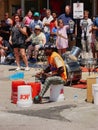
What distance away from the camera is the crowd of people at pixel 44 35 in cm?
1617

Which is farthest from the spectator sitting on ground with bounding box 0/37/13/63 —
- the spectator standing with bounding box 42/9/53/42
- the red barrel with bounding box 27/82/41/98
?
the red barrel with bounding box 27/82/41/98

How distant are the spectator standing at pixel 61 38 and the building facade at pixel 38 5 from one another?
580 centimetres

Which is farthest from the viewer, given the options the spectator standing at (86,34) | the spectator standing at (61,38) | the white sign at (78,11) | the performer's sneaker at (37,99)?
the spectator standing at (86,34)

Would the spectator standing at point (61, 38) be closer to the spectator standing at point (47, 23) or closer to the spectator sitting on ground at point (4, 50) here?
the spectator standing at point (47, 23)

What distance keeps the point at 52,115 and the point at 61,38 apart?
25.5ft

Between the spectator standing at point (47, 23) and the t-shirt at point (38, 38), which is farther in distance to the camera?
the spectator standing at point (47, 23)

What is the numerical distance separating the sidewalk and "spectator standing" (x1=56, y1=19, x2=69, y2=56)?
5.08m

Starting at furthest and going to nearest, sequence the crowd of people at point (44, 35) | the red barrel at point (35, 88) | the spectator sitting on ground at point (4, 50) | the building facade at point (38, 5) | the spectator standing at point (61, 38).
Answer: the building facade at point (38, 5) → the spectator sitting on ground at point (4, 50) → the spectator standing at point (61, 38) → the crowd of people at point (44, 35) → the red barrel at point (35, 88)

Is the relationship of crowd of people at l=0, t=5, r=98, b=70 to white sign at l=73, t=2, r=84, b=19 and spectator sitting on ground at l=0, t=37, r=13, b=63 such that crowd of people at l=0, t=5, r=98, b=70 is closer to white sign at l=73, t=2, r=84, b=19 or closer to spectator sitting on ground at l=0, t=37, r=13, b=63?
spectator sitting on ground at l=0, t=37, r=13, b=63

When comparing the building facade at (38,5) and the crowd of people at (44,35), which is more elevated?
the building facade at (38,5)

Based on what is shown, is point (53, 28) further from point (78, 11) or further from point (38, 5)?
point (38, 5)

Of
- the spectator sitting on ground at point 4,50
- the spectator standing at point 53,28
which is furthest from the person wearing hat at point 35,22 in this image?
the spectator sitting on ground at point 4,50

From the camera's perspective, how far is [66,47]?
17062 mm

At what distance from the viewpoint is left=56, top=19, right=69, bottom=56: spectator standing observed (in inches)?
668
